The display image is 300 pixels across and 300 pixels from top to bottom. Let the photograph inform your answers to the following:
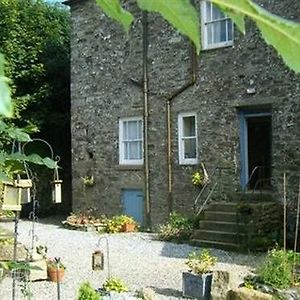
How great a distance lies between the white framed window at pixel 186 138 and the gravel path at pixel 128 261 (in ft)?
6.24

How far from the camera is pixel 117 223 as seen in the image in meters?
14.4

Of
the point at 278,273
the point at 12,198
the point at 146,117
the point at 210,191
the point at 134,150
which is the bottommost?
the point at 278,273

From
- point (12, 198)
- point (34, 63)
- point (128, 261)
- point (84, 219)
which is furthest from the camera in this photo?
point (34, 63)

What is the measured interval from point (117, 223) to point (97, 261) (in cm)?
507

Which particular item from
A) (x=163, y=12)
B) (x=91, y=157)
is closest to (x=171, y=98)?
(x=91, y=157)

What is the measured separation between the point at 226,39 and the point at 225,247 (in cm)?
441

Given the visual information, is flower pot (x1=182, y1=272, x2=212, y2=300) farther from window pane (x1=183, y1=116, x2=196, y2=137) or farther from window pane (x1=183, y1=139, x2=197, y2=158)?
window pane (x1=183, y1=116, x2=196, y2=137)

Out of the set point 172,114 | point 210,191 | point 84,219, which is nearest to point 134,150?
point 172,114

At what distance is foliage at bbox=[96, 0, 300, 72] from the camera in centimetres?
36

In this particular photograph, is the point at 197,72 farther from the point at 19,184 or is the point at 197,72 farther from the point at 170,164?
the point at 19,184

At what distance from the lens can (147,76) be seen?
1459 cm

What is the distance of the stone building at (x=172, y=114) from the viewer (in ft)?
40.8

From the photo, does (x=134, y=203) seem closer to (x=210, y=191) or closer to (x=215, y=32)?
(x=210, y=191)

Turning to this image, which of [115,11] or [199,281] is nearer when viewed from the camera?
[115,11]
